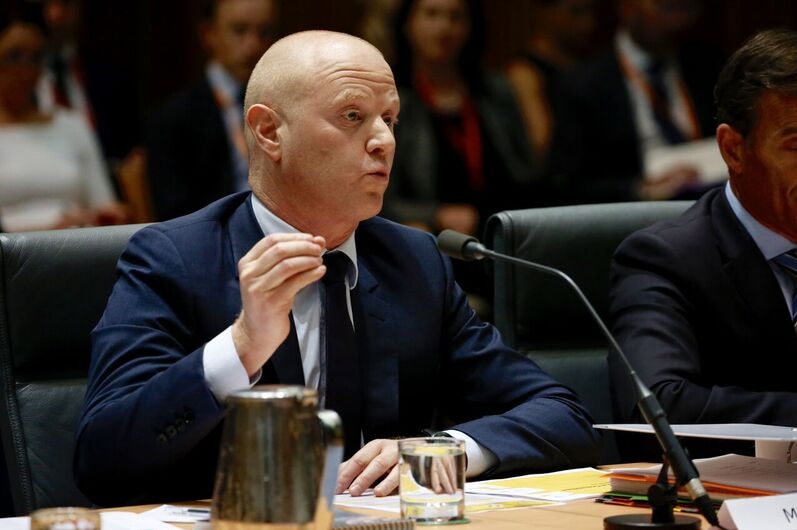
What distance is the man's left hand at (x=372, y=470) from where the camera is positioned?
2084 mm

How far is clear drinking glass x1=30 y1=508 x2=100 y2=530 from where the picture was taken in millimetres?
1430

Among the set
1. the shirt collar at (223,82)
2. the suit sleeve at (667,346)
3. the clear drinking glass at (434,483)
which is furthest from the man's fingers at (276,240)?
the shirt collar at (223,82)

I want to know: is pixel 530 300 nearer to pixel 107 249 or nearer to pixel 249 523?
pixel 107 249

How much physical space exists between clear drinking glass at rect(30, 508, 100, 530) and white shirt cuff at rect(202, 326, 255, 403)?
0.58 metres

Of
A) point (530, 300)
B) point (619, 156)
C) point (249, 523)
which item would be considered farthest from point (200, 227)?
Answer: point (619, 156)

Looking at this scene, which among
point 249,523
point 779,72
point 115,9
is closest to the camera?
point 249,523

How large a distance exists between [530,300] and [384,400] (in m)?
0.62

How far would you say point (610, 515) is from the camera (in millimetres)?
1896

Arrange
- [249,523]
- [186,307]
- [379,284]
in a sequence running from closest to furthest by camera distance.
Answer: [249,523] < [186,307] < [379,284]

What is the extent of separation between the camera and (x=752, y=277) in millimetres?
2828

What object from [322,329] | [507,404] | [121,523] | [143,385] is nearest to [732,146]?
[507,404]

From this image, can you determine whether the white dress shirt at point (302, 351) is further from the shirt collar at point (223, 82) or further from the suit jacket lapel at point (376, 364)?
the shirt collar at point (223, 82)

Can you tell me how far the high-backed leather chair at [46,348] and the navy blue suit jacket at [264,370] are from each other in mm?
171

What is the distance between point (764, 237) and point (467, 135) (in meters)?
2.44
